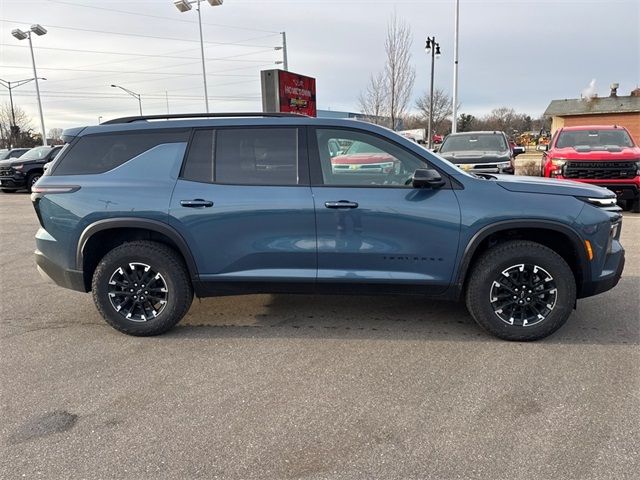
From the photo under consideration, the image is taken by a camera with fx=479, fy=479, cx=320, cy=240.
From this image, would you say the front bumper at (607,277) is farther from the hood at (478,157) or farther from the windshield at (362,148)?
the hood at (478,157)

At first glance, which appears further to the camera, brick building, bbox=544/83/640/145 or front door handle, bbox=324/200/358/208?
brick building, bbox=544/83/640/145

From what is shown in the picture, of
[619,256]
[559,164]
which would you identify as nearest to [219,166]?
[619,256]

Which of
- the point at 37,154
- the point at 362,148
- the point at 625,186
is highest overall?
the point at 37,154

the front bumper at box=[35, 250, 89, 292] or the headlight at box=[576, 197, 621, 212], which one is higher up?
the headlight at box=[576, 197, 621, 212]

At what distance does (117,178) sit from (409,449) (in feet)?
10.3

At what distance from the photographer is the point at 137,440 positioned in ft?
8.93

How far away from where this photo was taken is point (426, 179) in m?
3.69

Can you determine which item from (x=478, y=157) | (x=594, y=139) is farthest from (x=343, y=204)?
(x=594, y=139)

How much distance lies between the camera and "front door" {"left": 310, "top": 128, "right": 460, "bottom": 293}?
380 centimetres

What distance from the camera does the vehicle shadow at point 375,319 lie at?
4.11 meters

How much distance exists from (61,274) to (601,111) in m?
38.5

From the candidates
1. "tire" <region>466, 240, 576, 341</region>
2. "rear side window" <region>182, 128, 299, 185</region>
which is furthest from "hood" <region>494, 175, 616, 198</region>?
"rear side window" <region>182, 128, 299, 185</region>

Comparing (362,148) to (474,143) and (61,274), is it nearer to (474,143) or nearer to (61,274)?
(61,274)

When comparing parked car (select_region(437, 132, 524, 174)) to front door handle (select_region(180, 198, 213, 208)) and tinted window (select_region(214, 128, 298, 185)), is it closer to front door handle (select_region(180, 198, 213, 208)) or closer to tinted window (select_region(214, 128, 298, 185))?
tinted window (select_region(214, 128, 298, 185))
